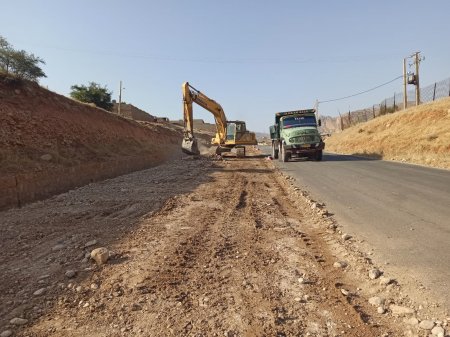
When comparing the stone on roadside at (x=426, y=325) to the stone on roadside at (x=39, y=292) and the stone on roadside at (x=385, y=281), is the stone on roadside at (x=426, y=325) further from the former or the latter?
the stone on roadside at (x=39, y=292)

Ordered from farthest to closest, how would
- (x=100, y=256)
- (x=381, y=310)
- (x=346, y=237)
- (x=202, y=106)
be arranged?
(x=202, y=106) → (x=346, y=237) → (x=100, y=256) → (x=381, y=310)

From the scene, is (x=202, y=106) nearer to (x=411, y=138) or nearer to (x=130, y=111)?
(x=411, y=138)

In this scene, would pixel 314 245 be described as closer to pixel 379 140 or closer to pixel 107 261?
pixel 107 261

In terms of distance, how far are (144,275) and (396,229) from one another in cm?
461

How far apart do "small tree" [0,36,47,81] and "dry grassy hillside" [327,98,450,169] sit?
104 ft

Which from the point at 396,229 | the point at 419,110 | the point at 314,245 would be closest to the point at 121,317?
the point at 314,245

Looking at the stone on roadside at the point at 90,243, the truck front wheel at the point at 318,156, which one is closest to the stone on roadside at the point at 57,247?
the stone on roadside at the point at 90,243

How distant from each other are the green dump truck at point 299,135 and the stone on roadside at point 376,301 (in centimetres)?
2023

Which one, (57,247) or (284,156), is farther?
(284,156)

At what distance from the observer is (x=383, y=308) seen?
163 inches

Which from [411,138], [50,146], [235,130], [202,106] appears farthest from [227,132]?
[50,146]

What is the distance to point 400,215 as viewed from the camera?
841cm

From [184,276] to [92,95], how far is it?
48.6 metres

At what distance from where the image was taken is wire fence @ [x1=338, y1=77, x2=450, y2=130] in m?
39.6
